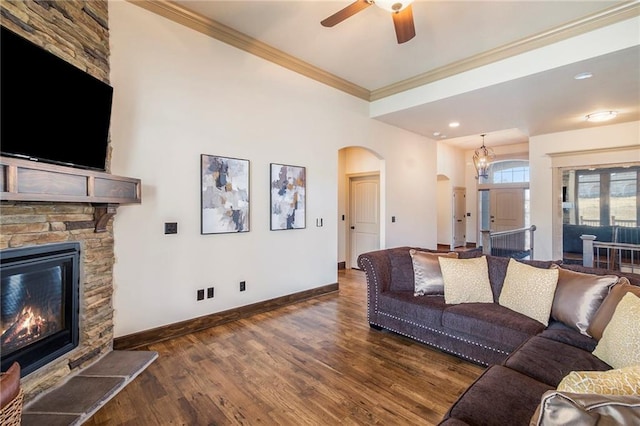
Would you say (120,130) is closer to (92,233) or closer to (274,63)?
(92,233)

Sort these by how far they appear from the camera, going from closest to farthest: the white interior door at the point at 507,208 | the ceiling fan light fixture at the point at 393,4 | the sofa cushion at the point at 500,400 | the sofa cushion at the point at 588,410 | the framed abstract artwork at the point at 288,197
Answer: the sofa cushion at the point at 588,410
the sofa cushion at the point at 500,400
the ceiling fan light fixture at the point at 393,4
the framed abstract artwork at the point at 288,197
the white interior door at the point at 507,208

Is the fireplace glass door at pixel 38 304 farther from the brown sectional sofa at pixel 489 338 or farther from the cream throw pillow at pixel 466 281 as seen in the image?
the cream throw pillow at pixel 466 281

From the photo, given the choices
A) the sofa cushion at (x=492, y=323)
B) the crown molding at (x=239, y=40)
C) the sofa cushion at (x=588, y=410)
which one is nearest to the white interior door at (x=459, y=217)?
the crown molding at (x=239, y=40)

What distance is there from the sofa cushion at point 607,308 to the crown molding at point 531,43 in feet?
8.82

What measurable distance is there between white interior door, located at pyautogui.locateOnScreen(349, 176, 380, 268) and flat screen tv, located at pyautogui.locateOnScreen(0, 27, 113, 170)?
4640mm

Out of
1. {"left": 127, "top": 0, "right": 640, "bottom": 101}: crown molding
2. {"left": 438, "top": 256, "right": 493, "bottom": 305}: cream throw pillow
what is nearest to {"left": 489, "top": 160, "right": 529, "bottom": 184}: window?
{"left": 127, "top": 0, "right": 640, "bottom": 101}: crown molding

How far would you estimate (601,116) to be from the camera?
490cm

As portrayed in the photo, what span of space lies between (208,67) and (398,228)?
4210mm

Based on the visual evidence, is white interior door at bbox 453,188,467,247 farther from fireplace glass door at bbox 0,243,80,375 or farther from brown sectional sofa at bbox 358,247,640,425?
fireplace glass door at bbox 0,243,80,375

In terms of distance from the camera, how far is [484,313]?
251cm

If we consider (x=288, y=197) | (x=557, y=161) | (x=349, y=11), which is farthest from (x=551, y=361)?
(x=557, y=161)

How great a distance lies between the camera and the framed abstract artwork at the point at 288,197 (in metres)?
3.92

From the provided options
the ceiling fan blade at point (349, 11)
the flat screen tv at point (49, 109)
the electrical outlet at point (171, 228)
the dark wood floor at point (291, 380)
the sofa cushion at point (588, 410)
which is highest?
the ceiling fan blade at point (349, 11)

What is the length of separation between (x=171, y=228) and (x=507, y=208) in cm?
916
